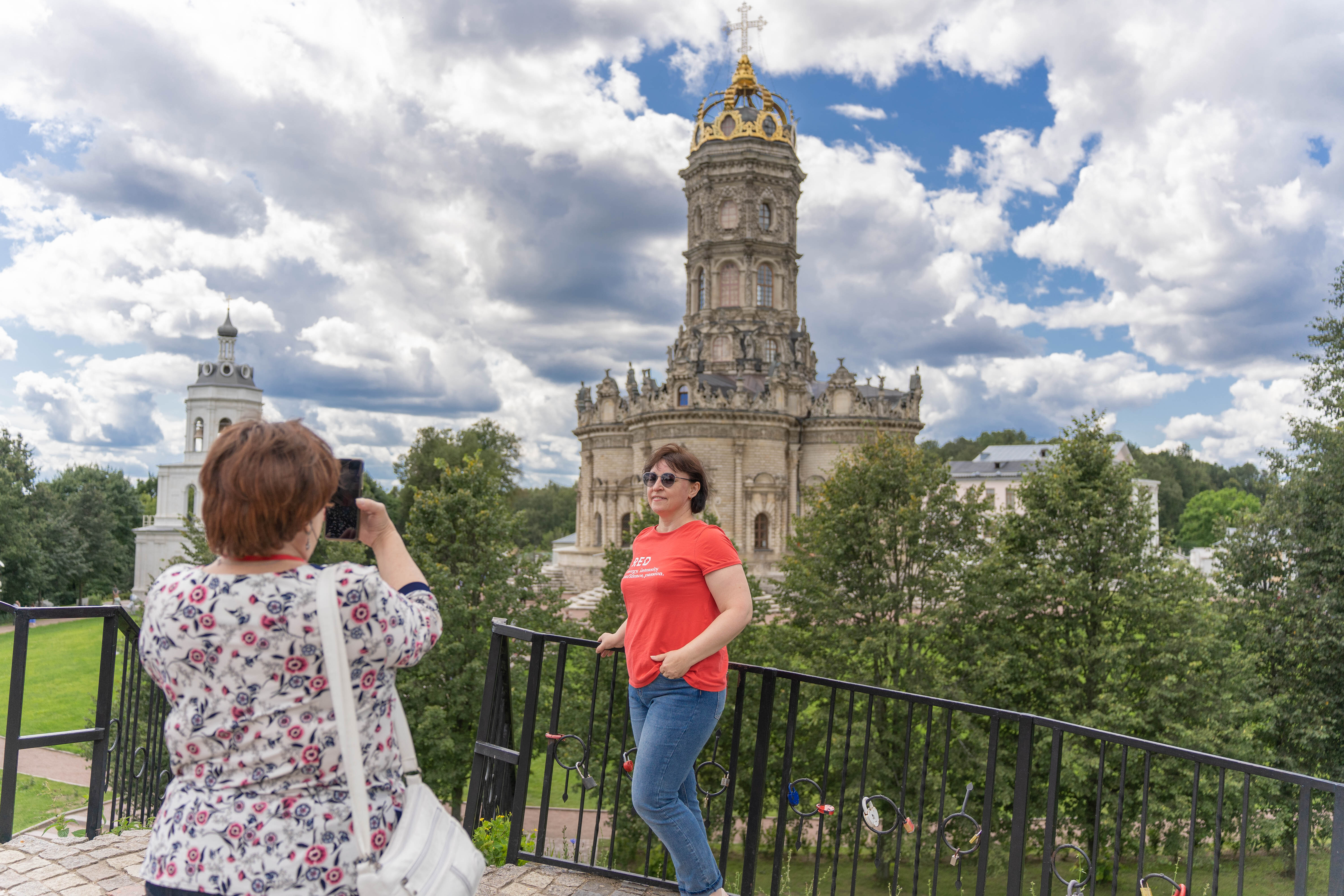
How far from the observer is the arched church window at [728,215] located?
51.2m

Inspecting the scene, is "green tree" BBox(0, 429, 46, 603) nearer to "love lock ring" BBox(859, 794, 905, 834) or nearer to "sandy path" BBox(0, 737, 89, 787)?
"sandy path" BBox(0, 737, 89, 787)

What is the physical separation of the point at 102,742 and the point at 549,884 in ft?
9.77

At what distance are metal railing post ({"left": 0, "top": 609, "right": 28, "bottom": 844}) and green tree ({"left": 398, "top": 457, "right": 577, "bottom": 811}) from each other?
13081 mm

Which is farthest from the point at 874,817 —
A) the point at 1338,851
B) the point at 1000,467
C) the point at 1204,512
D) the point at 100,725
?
the point at 1204,512

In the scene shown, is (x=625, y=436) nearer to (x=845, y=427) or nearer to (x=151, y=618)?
(x=845, y=427)

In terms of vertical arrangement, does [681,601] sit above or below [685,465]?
below

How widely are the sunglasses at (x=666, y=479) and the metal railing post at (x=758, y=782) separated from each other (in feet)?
3.93

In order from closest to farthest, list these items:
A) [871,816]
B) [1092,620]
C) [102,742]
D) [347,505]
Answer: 1. [347,505]
2. [871,816]
3. [102,742]
4. [1092,620]

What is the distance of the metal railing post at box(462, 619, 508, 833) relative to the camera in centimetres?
514

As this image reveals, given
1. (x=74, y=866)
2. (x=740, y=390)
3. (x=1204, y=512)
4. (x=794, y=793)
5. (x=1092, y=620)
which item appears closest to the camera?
(x=794, y=793)

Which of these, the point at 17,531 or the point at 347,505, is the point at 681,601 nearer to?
the point at 347,505

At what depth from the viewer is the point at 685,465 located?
13.3ft

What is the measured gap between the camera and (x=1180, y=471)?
103562mm

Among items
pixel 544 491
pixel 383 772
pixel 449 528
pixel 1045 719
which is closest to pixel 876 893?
pixel 449 528
